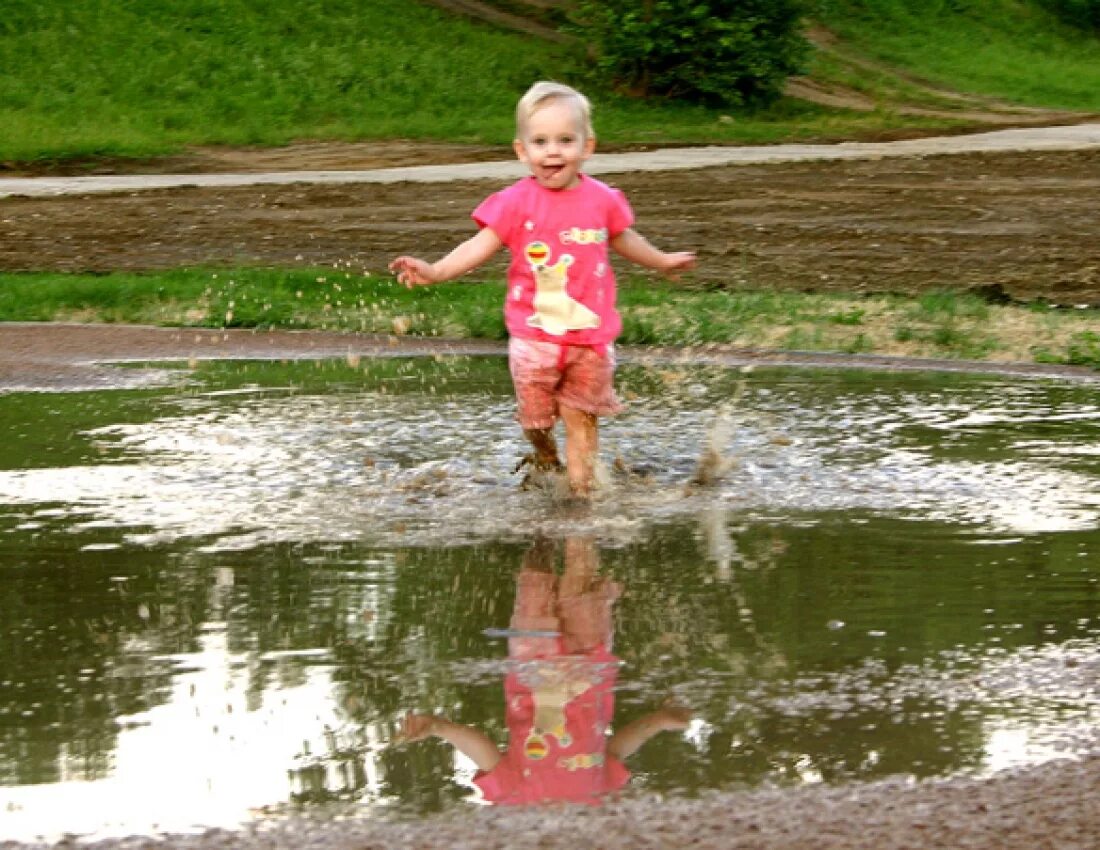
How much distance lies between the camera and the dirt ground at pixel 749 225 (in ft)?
52.4

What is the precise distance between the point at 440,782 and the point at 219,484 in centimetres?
351

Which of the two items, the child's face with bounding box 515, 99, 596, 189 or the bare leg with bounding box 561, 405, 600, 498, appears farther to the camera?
the bare leg with bounding box 561, 405, 600, 498

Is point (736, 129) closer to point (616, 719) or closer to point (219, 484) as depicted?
point (219, 484)

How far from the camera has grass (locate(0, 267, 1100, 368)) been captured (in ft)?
38.8

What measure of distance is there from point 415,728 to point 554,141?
2993mm

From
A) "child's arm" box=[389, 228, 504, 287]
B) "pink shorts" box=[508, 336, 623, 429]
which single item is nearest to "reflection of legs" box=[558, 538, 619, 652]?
"pink shorts" box=[508, 336, 623, 429]

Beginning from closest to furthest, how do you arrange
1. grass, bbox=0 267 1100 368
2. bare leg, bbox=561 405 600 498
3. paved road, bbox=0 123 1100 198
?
1. bare leg, bbox=561 405 600 498
2. grass, bbox=0 267 1100 368
3. paved road, bbox=0 123 1100 198

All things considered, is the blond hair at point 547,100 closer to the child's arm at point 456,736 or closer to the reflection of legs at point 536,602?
the reflection of legs at point 536,602

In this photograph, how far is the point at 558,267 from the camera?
7410 millimetres

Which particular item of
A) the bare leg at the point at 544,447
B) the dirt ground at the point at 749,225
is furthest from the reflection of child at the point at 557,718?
the dirt ground at the point at 749,225

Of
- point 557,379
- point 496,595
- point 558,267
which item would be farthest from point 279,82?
point 496,595

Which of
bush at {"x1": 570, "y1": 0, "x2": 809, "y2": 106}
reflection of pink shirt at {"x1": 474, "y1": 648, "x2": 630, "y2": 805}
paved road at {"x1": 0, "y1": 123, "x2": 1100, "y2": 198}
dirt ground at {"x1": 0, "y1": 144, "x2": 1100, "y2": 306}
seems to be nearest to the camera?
reflection of pink shirt at {"x1": 474, "y1": 648, "x2": 630, "y2": 805}

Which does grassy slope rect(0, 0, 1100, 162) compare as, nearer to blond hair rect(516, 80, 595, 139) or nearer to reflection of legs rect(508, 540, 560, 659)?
blond hair rect(516, 80, 595, 139)

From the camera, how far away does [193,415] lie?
9.31m
